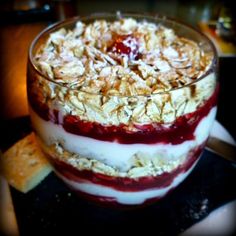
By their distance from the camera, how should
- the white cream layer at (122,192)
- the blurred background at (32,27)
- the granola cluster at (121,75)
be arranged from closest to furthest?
the granola cluster at (121,75), the white cream layer at (122,192), the blurred background at (32,27)

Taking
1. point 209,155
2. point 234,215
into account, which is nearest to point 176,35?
point 209,155

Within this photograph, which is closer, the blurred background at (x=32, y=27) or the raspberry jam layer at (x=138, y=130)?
the raspberry jam layer at (x=138, y=130)

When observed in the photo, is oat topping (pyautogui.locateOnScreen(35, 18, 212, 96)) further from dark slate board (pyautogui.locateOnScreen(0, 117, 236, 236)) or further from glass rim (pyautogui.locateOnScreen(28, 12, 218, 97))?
dark slate board (pyautogui.locateOnScreen(0, 117, 236, 236))

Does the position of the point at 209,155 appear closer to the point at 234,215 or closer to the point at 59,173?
the point at 234,215

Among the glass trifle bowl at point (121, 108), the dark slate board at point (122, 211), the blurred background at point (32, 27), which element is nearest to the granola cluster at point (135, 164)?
the glass trifle bowl at point (121, 108)

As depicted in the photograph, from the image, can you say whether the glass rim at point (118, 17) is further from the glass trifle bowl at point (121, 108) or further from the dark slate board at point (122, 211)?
the dark slate board at point (122, 211)

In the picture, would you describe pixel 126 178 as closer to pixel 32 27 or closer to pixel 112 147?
pixel 112 147

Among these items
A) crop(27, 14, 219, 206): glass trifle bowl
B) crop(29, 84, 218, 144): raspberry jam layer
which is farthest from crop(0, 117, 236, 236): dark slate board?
crop(29, 84, 218, 144): raspberry jam layer

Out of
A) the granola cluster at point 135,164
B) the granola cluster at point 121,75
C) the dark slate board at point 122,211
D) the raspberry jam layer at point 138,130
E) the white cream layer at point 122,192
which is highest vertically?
the granola cluster at point 121,75
